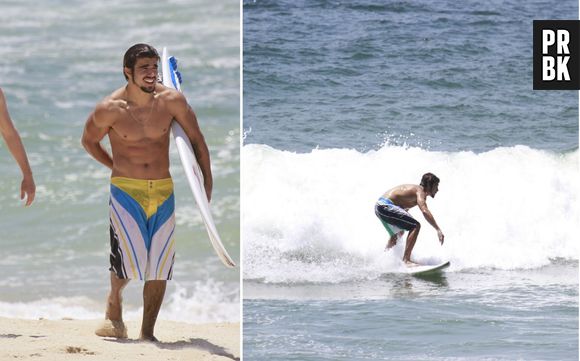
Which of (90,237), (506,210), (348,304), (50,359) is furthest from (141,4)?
(50,359)

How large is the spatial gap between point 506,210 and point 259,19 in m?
1.89

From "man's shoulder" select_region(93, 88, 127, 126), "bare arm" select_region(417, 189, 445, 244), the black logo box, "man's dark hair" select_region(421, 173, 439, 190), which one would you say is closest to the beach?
"man's shoulder" select_region(93, 88, 127, 126)

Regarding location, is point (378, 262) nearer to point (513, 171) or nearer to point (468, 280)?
point (468, 280)

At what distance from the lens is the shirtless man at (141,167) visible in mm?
5672

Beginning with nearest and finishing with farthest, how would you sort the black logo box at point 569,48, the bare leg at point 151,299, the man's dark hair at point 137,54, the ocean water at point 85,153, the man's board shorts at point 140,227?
the man's dark hair at point 137,54
the man's board shorts at point 140,227
the bare leg at point 151,299
the black logo box at point 569,48
the ocean water at point 85,153

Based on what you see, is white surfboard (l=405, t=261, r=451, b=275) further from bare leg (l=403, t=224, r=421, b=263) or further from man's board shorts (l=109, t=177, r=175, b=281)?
man's board shorts (l=109, t=177, r=175, b=281)

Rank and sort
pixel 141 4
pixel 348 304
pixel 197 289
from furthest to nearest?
1. pixel 141 4
2. pixel 197 289
3. pixel 348 304

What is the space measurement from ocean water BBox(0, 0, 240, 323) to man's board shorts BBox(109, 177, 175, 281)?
5.82 feet

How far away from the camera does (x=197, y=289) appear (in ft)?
26.2

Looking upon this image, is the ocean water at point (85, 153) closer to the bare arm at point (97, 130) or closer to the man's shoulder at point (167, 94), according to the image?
the bare arm at point (97, 130)

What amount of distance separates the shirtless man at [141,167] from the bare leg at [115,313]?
0.05m

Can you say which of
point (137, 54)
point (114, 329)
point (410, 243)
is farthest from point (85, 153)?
point (137, 54)

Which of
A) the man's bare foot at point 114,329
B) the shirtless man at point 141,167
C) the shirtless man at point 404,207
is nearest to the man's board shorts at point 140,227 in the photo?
the shirtless man at point 141,167

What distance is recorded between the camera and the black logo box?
7281mm
